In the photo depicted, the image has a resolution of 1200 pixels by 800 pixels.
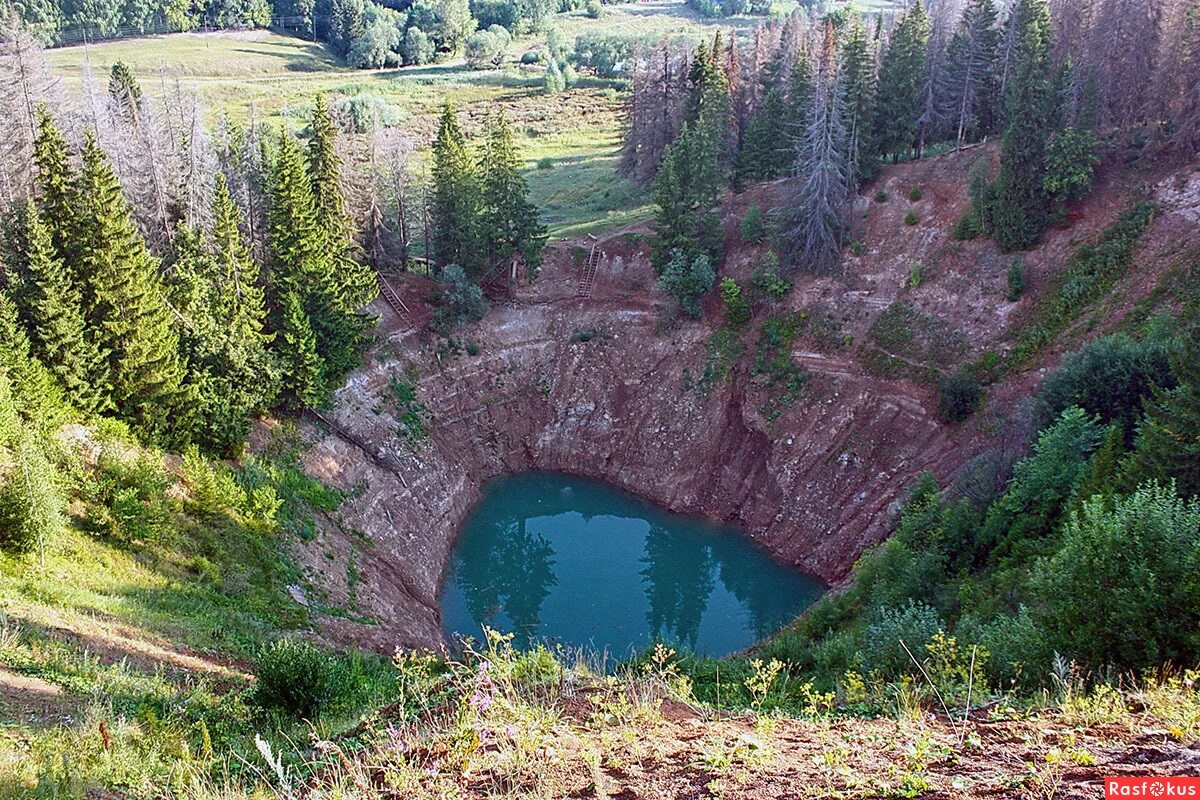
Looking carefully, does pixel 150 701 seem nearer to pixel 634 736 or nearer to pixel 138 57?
pixel 634 736

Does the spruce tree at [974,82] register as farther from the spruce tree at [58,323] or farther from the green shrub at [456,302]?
the spruce tree at [58,323]

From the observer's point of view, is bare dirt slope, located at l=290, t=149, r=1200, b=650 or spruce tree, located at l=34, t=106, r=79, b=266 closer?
spruce tree, located at l=34, t=106, r=79, b=266

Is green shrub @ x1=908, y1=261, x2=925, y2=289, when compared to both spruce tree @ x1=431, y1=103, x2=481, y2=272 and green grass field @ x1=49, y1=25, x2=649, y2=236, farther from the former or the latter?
green grass field @ x1=49, y1=25, x2=649, y2=236

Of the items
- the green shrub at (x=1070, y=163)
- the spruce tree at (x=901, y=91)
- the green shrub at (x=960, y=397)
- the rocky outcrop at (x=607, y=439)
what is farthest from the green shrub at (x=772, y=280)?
the green shrub at (x=1070, y=163)

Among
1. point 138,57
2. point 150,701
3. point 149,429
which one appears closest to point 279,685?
point 150,701

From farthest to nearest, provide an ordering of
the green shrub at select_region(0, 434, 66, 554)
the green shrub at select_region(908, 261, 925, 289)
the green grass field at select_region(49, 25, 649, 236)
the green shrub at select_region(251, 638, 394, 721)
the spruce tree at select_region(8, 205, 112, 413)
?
the green grass field at select_region(49, 25, 649, 236), the green shrub at select_region(908, 261, 925, 289), the spruce tree at select_region(8, 205, 112, 413), the green shrub at select_region(0, 434, 66, 554), the green shrub at select_region(251, 638, 394, 721)

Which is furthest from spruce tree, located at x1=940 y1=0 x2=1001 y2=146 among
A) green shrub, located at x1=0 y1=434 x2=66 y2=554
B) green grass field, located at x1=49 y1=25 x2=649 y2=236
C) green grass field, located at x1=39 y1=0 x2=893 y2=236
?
green shrub, located at x1=0 y1=434 x2=66 y2=554

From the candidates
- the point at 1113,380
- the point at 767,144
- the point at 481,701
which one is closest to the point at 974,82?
the point at 767,144
